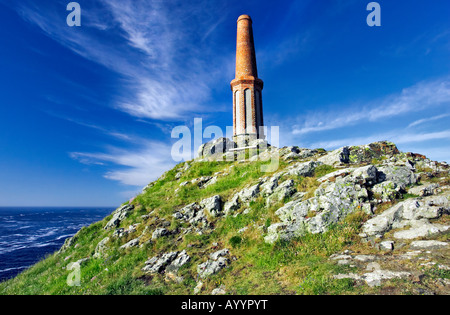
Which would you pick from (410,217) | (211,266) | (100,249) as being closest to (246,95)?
(100,249)

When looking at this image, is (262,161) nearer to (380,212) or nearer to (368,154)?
(368,154)

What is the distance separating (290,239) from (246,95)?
2176 centimetres

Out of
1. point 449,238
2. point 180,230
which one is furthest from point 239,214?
point 449,238

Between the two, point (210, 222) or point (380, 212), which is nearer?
point (380, 212)

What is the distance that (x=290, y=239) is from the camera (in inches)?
359

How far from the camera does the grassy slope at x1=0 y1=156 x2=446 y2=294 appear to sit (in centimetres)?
703

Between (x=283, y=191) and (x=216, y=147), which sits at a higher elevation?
(x=216, y=147)

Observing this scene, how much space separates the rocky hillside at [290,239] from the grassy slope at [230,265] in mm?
46

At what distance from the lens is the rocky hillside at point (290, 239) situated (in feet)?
21.5

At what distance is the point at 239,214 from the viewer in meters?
12.1

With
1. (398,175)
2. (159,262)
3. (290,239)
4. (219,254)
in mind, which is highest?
(398,175)

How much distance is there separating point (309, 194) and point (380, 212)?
2.90m

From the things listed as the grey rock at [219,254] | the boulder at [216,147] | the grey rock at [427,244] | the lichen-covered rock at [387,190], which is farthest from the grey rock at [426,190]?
the boulder at [216,147]

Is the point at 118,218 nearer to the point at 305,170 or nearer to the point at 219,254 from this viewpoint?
the point at 219,254
